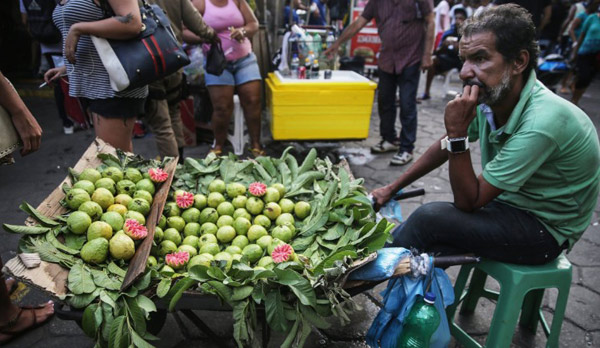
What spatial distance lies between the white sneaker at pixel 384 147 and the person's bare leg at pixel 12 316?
3.92 m

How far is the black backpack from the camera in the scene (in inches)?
175

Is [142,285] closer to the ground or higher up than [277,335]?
higher up

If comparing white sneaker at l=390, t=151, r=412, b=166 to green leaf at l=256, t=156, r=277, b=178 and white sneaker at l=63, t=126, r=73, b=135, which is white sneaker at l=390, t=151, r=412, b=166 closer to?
green leaf at l=256, t=156, r=277, b=178

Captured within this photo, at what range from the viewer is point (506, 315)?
183cm

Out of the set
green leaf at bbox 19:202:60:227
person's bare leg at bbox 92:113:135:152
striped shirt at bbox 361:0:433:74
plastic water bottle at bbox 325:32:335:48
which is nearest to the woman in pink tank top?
plastic water bottle at bbox 325:32:335:48

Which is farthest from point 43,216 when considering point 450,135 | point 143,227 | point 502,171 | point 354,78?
point 354,78

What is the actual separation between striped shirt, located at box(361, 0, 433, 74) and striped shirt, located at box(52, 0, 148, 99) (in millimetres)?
3046

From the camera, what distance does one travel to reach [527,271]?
1.80 metres

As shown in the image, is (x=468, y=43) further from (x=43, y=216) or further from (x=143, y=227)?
(x=43, y=216)

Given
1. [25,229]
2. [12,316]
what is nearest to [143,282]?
[25,229]

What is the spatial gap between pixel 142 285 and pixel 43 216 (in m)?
0.61

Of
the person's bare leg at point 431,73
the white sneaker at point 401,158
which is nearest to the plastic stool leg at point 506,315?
the white sneaker at point 401,158

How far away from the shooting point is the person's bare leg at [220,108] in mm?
4133

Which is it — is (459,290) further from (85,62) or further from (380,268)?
(85,62)
